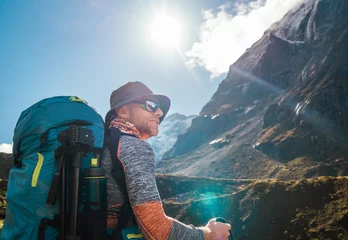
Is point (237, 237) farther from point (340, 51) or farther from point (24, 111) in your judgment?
point (340, 51)

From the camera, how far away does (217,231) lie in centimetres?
279

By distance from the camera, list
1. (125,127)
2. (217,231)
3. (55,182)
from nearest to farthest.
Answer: (55,182) → (217,231) → (125,127)

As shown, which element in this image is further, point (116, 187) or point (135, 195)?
point (116, 187)

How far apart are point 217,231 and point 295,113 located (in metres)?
127

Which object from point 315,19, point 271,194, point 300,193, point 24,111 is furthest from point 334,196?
point 315,19

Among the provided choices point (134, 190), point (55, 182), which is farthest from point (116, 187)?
point (55, 182)

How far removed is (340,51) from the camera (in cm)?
11381

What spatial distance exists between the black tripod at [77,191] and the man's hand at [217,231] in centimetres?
119

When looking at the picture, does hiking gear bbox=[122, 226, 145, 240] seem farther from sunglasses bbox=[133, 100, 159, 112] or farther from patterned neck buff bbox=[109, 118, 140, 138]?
sunglasses bbox=[133, 100, 159, 112]

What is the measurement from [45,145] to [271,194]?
9877 mm

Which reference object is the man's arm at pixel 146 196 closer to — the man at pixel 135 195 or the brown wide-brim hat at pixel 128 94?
the man at pixel 135 195

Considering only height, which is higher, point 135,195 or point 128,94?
point 128,94

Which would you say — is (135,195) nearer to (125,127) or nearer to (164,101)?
(125,127)

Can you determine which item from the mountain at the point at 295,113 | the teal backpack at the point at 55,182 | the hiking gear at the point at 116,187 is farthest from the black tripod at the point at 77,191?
the mountain at the point at 295,113
